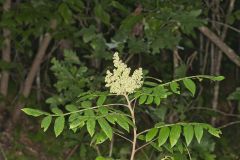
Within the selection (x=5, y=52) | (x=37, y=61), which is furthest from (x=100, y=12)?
(x=5, y=52)

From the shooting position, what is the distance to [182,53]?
4.28m

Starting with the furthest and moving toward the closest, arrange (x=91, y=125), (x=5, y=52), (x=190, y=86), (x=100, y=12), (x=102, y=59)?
(x=102, y=59) < (x=5, y=52) < (x=100, y=12) < (x=190, y=86) < (x=91, y=125)

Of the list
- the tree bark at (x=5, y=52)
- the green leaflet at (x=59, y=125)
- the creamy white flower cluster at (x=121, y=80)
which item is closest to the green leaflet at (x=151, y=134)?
the creamy white flower cluster at (x=121, y=80)

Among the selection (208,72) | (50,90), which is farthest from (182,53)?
(50,90)

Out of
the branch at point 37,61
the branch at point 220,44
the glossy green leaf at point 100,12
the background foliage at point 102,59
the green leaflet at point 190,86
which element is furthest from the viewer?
the branch at point 37,61

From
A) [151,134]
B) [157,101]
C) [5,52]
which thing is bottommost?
[5,52]

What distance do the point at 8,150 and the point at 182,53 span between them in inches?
70.0

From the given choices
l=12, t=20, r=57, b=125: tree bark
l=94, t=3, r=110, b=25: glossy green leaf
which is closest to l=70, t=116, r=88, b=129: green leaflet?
l=94, t=3, r=110, b=25: glossy green leaf

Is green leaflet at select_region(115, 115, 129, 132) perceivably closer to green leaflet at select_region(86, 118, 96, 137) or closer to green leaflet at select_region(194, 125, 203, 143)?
green leaflet at select_region(86, 118, 96, 137)

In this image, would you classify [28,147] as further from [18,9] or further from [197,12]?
[197,12]

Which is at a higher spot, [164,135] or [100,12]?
[100,12]

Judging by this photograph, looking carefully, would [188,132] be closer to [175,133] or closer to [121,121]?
[175,133]

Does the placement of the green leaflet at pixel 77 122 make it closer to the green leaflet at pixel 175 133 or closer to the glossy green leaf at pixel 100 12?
the green leaflet at pixel 175 133

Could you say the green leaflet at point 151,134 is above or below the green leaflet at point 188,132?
below
